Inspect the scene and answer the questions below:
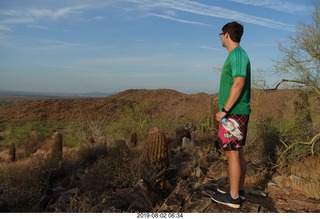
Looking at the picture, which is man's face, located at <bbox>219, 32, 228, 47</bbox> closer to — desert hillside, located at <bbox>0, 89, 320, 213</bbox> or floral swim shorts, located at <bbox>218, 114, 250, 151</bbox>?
floral swim shorts, located at <bbox>218, 114, 250, 151</bbox>

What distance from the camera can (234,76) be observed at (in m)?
4.44

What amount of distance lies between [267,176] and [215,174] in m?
1.08

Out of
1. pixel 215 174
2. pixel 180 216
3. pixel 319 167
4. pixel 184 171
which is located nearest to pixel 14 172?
pixel 184 171

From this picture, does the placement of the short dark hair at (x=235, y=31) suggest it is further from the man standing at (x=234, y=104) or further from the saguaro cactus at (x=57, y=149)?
the saguaro cactus at (x=57, y=149)

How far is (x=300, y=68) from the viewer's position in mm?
8430

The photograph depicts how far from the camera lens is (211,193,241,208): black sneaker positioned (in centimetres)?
475

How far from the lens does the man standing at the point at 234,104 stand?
448cm

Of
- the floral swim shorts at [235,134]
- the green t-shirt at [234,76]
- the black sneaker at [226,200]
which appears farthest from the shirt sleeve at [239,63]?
the black sneaker at [226,200]

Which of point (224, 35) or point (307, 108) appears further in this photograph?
point (307, 108)

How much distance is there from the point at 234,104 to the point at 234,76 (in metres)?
0.35

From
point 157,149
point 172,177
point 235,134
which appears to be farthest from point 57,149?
point 235,134

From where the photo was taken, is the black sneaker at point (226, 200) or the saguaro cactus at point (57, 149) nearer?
the black sneaker at point (226, 200)

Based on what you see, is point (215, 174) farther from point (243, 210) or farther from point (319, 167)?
point (243, 210)

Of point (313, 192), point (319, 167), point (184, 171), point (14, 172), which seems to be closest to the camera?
point (313, 192)
